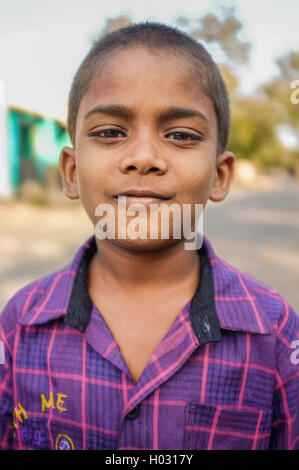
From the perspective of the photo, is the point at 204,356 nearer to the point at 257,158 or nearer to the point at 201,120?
the point at 201,120

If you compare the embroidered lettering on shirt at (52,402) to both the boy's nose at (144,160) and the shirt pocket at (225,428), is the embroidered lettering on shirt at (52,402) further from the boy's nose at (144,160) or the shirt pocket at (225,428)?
the boy's nose at (144,160)

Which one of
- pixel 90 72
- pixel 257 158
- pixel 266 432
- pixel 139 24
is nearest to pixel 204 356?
pixel 266 432

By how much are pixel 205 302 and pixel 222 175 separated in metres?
0.38

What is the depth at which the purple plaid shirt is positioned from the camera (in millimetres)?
1122

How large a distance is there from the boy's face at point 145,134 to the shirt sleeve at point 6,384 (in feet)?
1.39

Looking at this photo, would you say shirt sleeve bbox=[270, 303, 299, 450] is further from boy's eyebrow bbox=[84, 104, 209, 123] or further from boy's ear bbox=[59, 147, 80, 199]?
boy's ear bbox=[59, 147, 80, 199]

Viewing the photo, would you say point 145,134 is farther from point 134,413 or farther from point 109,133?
point 134,413

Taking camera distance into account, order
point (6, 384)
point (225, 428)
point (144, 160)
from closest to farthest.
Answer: point (144, 160)
point (225, 428)
point (6, 384)

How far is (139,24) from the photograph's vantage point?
4.10 feet

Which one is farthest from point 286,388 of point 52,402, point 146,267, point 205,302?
point 52,402

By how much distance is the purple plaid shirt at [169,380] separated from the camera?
1122mm

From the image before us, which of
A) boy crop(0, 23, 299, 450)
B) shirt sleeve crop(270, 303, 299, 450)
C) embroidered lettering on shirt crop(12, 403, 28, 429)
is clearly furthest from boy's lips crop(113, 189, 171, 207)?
embroidered lettering on shirt crop(12, 403, 28, 429)

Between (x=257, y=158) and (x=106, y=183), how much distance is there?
112 ft

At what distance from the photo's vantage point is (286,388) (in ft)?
3.81
